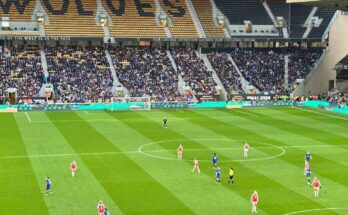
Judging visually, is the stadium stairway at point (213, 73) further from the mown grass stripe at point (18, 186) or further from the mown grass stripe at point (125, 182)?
the mown grass stripe at point (18, 186)

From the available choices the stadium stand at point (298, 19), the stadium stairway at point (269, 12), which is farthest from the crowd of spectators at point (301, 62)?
the stadium stairway at point (269, 12)

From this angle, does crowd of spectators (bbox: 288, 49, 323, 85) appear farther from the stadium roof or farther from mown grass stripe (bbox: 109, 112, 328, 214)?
mown grass stripe (bbox: 109, 112, 328, 214)

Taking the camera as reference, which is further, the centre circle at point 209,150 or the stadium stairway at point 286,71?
the stadium stairway at point 286,71

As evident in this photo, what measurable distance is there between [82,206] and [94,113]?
41560mm

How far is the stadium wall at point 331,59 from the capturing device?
9050 cm

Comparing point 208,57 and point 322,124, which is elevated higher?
point 208,57

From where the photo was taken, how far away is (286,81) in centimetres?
9294

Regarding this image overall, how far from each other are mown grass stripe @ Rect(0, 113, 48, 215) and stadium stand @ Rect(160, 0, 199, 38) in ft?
153

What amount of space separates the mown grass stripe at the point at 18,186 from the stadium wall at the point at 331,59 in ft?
178

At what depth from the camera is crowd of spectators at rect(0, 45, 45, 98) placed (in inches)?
3172

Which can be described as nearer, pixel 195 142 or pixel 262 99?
pixel 195 142

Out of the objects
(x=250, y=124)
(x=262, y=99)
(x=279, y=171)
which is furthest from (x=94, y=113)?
(x=279, y=171)

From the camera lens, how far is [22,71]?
83.7 metres

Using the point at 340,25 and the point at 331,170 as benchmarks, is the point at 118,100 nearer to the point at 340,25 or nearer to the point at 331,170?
the point at 340,25
